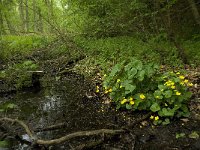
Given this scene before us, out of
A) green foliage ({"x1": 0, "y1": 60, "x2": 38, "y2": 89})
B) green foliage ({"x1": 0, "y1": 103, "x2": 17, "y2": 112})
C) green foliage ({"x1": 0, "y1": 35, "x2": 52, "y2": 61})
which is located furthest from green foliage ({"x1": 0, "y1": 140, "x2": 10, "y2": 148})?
green foliage ({"x1": 0, "y1": 35, "x2": 52, "y2": 61})

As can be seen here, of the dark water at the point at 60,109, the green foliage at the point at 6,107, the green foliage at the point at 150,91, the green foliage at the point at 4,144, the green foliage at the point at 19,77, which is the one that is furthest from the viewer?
the green foliage at the point at 19,77

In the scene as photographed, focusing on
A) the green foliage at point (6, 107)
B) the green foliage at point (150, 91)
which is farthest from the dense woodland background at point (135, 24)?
the green foliage at point (6, 107)

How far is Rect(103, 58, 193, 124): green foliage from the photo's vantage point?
517 cm

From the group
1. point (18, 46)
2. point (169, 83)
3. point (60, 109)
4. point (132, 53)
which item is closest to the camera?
point (169, 83)

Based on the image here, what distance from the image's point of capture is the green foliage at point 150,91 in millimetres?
5172

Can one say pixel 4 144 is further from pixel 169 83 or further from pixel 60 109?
pixel 169 83

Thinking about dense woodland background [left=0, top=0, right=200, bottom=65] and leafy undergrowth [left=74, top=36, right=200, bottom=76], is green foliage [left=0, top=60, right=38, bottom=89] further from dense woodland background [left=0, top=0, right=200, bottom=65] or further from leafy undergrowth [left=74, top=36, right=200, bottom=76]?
dense woodland background [left=0, top=0, right=200, bottom=65]

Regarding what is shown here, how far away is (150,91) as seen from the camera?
18.6ft

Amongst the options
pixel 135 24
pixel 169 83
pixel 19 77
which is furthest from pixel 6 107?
pixel 135 24

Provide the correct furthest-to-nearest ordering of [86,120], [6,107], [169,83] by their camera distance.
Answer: [6,107]
[86,120]
[169,83]

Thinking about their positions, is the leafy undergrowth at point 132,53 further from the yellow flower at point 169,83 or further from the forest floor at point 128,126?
the yellow flower at point 169,83

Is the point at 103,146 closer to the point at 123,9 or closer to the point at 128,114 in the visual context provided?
the point at 128,114

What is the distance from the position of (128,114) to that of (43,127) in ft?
5.53

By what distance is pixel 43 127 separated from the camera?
221 inches
